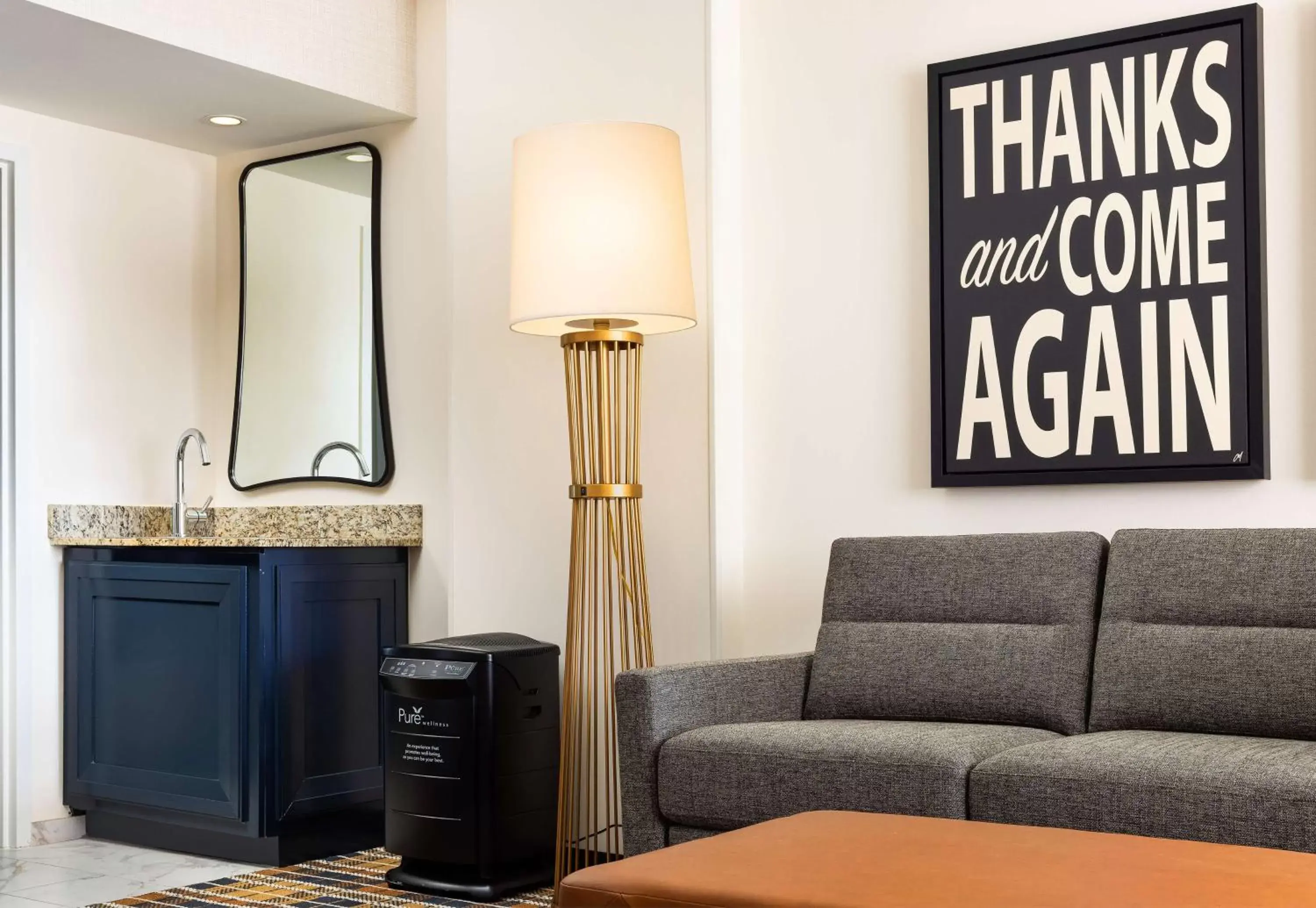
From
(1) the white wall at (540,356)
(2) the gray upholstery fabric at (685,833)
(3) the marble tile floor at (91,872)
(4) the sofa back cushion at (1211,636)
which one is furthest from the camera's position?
(1) the white wall at (540,356)

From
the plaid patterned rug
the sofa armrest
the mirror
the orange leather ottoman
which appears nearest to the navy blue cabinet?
the plaid patterned rug

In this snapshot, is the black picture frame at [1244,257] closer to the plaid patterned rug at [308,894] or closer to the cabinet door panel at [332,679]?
the plaid patterned rug at [308,894]

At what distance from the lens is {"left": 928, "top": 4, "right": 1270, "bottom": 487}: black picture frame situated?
9.66ft

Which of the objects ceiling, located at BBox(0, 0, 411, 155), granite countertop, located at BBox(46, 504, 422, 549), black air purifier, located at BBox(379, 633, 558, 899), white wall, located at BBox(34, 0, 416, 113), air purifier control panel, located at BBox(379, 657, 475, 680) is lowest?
black air purifier, located at BBox(379, 633, 558, 899)

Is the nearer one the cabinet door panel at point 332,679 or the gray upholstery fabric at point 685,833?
the gray upholstery fabric at point 685,833

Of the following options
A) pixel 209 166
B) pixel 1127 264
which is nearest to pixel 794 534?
pixel 1127 264

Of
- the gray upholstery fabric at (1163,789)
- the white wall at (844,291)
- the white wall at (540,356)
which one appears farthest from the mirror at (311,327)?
the gray upholstery fabric at (1163,789)

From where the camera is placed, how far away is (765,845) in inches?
67.9

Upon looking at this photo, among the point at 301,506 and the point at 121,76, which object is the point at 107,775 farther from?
the point at 121,76

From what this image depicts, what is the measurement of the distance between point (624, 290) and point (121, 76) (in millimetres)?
1708

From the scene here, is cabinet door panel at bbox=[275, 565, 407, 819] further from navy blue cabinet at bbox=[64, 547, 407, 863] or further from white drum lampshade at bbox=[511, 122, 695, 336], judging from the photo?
white drum lampshade at bbox=[511, 122, 695, 336]

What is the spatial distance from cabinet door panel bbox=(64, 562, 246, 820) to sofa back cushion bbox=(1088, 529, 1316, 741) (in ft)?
7.42

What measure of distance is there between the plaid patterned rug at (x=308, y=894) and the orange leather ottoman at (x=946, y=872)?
1702mm

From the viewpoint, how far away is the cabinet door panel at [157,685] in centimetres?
370
